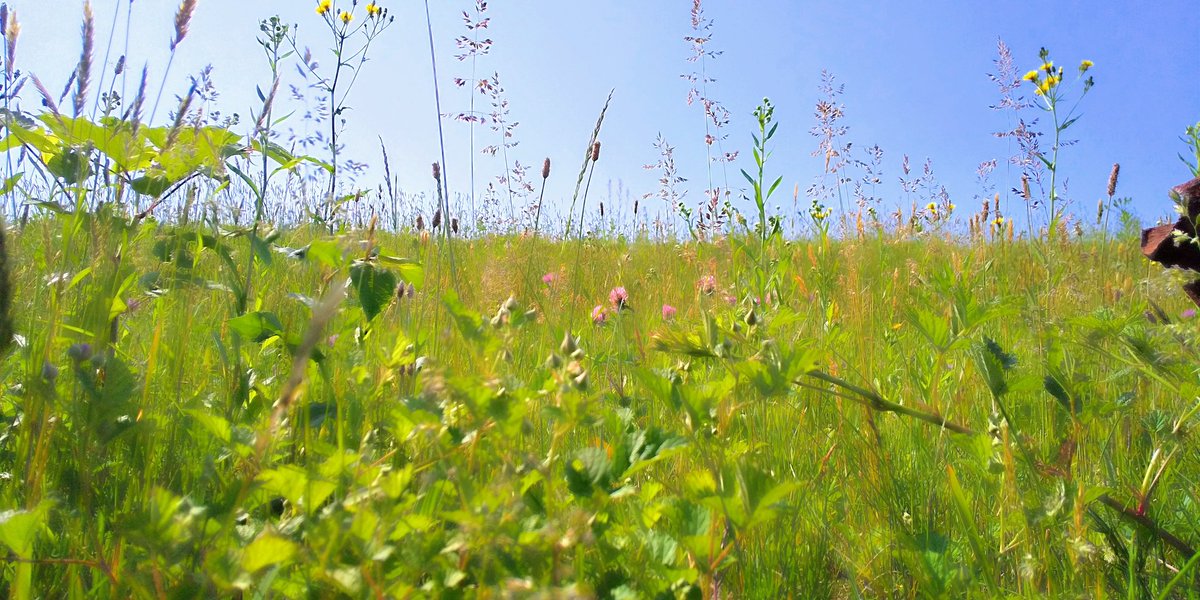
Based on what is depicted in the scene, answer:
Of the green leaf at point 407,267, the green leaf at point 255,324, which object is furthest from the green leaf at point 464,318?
the green leaf at point 255,324

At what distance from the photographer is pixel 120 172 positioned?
4.12 ft

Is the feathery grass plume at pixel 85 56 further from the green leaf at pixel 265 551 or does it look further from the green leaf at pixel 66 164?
the green leaf at pixel 265 551

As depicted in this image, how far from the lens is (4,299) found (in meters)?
0.67

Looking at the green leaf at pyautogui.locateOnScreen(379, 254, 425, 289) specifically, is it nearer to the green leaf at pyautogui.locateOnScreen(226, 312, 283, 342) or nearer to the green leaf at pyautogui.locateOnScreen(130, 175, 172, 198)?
the green leaf at pyautogui.locateOnScreen(226, 312, 283, 342)

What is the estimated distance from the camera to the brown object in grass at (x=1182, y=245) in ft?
3.53

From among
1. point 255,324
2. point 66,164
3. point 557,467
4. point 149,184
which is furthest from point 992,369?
point 66,164

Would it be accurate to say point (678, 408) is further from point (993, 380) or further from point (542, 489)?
point (993, 380)

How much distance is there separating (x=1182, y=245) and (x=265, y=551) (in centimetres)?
127

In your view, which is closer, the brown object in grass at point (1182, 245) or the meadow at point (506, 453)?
the meadow at point (506, 453)

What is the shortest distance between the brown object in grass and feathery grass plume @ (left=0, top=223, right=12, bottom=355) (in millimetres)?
1414

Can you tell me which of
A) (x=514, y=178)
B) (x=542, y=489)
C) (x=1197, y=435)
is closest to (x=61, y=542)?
(x=542, y=489)

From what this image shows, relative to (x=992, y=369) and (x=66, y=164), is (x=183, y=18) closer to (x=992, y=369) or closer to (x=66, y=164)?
(x=66, y=164)

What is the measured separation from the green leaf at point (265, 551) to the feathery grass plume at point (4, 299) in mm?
354

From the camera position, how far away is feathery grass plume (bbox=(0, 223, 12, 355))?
2.15 feet
